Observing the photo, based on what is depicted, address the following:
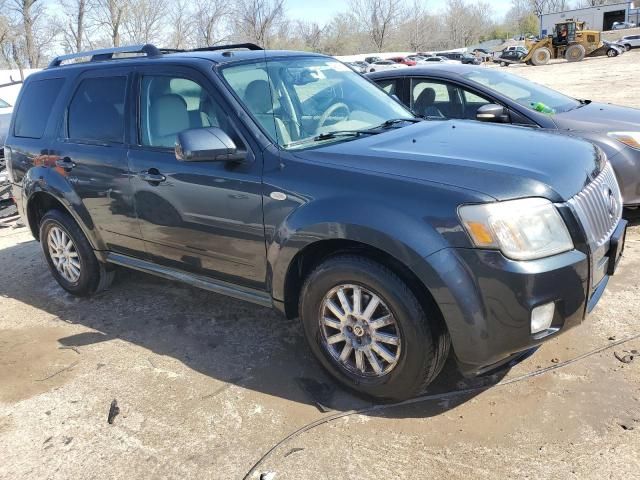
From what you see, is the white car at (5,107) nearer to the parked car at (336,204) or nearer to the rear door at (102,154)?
the parked car at (336,204)

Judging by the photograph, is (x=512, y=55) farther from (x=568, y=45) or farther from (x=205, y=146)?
(x=205, y=146)

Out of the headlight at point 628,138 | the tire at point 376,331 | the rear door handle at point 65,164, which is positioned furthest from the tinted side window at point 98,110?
the headlight at point 628,138

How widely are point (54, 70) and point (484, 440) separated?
436 centimetres

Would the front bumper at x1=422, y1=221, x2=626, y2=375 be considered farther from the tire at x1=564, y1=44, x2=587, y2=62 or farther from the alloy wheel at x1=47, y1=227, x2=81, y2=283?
the tire at x1=564, y1=44, x2=587, y2=62

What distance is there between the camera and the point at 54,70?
16.0 feet

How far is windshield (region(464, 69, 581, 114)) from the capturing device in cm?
589

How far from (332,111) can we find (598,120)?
3.18 meters

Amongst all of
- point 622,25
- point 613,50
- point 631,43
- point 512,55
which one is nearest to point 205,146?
point 613,50

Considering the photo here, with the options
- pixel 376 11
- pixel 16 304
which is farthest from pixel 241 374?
pixel 376 11

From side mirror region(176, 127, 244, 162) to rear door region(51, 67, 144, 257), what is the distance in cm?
95

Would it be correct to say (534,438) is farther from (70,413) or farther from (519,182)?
(70,413)

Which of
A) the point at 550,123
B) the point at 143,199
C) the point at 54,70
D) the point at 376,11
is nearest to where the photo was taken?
the point at 143,199

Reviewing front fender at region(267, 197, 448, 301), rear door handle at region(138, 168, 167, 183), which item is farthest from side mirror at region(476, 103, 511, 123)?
rear door handle at region(138, 168, 167, 183)

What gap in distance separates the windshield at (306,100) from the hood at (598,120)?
214 centimetres
